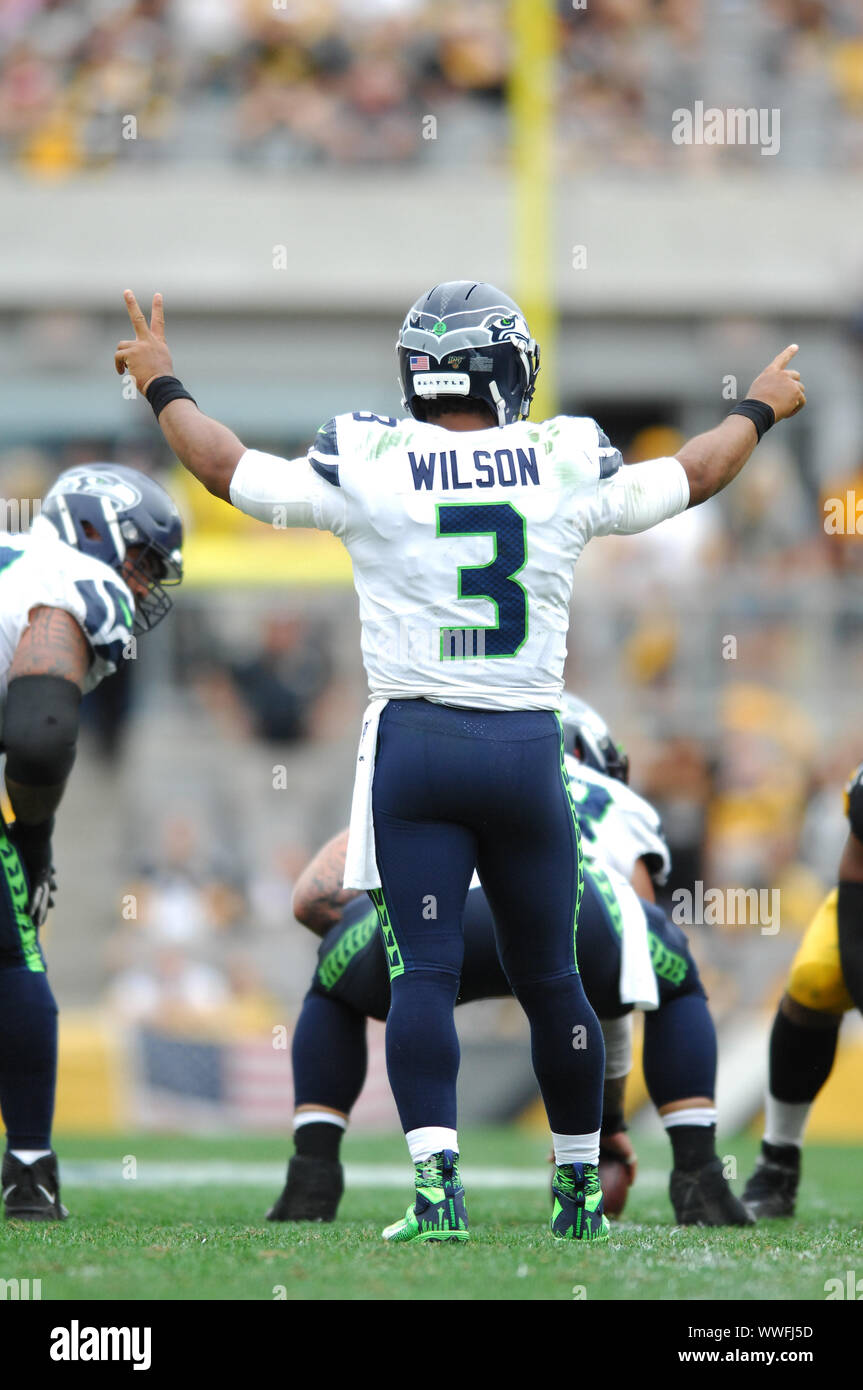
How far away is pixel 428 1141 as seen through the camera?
3.94 m

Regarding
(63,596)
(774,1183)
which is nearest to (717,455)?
(63,596)

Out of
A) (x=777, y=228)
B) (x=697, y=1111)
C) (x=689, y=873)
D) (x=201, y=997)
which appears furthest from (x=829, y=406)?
(x=697, y=1111)

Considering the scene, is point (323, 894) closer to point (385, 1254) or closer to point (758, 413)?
point (385, 1254)

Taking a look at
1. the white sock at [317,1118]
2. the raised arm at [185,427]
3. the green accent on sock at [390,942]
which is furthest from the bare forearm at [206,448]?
the white sock at [317,1118]

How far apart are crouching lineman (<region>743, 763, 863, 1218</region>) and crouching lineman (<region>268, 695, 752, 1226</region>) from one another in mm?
301

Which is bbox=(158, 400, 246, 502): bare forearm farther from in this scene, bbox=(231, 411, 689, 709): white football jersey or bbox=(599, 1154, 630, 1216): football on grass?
bbox=(599, 1154, 630, 1216): football on grass

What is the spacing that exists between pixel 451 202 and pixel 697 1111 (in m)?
13.2

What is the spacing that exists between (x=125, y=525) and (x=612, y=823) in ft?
5.20

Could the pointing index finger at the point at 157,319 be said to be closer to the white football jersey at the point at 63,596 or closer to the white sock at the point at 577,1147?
the white football jersey at the point at 63,596

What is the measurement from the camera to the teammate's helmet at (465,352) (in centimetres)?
415

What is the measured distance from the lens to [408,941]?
4020 mm

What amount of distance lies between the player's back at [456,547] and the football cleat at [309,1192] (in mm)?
1563
